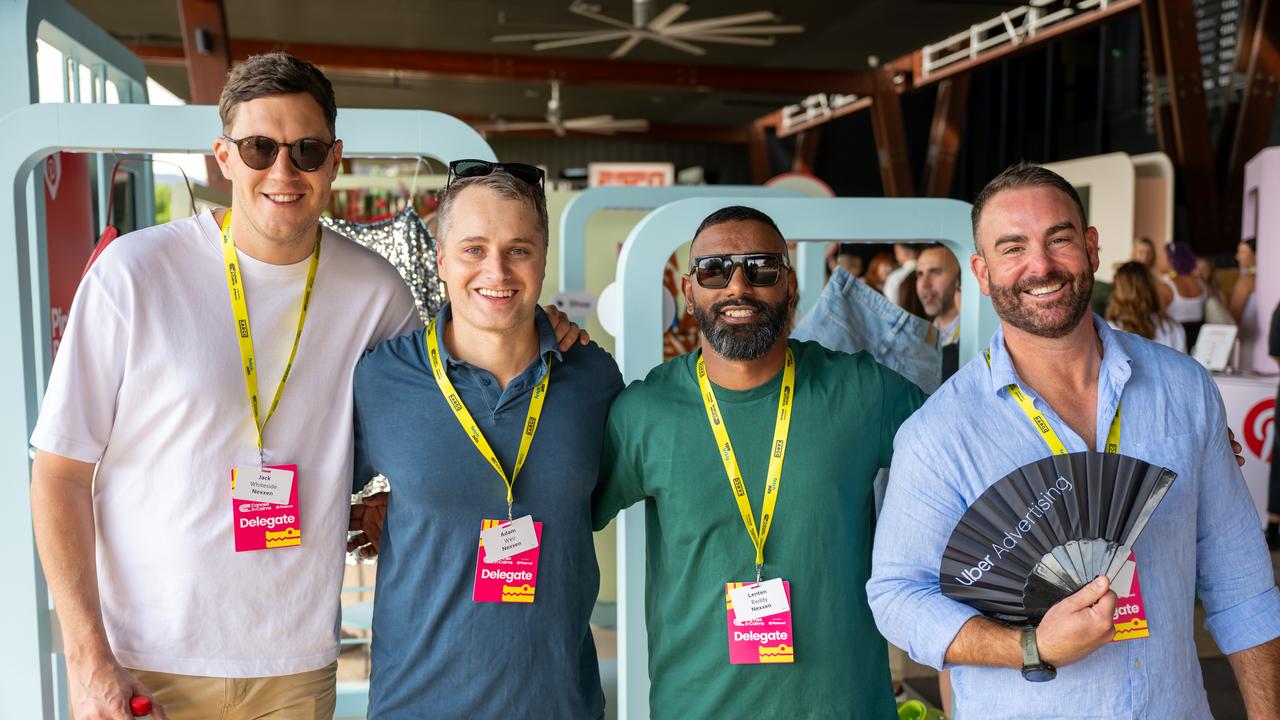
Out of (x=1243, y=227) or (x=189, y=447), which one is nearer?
(x=189, y=447)

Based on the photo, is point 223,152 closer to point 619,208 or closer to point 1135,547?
point 1135,547

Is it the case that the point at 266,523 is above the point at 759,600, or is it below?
above

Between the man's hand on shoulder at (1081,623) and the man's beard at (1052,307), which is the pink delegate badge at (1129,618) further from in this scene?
the man's beard at (1052,307)

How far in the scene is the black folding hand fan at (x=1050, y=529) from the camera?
143cm

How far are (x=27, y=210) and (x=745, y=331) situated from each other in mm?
1460

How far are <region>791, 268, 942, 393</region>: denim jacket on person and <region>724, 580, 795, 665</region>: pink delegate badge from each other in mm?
826

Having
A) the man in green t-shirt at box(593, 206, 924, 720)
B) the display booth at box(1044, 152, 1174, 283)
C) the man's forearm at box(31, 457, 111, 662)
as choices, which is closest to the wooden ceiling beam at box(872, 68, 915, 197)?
the display booth at box(1044, 152, 1174, 283)

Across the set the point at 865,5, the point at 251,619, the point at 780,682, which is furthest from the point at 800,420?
the point at 865,5

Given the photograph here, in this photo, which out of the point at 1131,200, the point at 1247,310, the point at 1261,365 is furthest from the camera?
the point at 1131,200

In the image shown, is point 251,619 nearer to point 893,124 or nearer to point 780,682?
point 780,682

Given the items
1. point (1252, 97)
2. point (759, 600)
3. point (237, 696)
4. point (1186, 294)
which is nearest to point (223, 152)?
point (237, 696)

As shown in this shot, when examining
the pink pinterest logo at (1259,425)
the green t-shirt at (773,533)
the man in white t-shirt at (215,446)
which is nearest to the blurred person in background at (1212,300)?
the pink pinterest logo at (1259,425)

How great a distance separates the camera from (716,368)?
1.80m

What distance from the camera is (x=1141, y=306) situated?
5.72m
